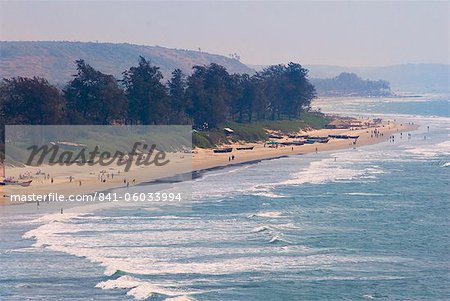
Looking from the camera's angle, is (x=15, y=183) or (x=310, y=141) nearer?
(x=15, y=183)

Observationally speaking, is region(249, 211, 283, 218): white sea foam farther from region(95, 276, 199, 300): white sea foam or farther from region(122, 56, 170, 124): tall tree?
region(122, 56, 170, 124): tall tree

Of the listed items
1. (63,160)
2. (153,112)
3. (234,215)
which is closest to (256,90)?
(153,112)

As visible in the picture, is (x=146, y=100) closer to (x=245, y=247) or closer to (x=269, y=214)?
(x=269, y=214)

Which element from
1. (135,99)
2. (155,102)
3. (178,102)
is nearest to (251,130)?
(178,102)

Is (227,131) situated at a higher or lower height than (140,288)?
higher

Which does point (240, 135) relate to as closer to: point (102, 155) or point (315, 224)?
point (102, 155)
